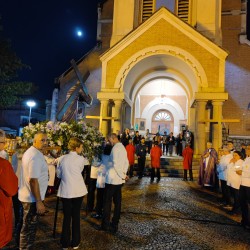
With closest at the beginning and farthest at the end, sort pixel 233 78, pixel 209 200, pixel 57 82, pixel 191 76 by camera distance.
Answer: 1. pixel 209 200
2. pixel 191 76
3. pixel 233 78
4. pixel 57 82

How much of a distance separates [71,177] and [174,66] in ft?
44.1

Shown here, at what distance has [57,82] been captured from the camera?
20.2 m

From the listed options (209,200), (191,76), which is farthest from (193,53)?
(209,200)

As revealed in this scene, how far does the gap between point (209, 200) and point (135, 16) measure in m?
13.6

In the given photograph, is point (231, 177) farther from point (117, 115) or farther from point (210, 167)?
point (117, 115)

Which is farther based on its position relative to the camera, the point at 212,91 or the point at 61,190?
the point at 212,91

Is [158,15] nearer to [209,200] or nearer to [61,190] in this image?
[209,200]

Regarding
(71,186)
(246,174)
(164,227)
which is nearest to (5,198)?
(71,186)

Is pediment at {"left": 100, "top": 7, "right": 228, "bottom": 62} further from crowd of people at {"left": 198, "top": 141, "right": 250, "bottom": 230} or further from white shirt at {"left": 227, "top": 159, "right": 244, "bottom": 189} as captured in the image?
white shirt at {"left": 227, "top": 159, "right": 244, "bottom": 189}

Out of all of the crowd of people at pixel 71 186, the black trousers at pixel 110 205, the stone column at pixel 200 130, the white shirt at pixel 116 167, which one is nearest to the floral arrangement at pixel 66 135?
the crowd of people at pixel 71 186

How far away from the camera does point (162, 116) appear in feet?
78.9

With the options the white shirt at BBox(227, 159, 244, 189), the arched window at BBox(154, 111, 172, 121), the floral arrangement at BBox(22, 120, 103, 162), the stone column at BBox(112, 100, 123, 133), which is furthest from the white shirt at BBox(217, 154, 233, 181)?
the arched window at BBox(154, 111, 172, 121)

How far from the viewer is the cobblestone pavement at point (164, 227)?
464 cm

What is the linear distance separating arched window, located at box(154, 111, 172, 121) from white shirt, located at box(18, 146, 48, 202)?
20510mm
